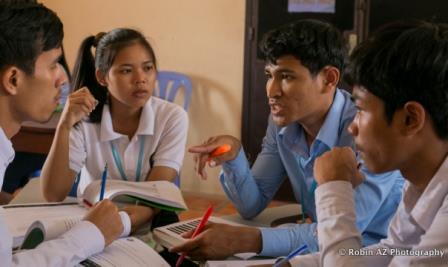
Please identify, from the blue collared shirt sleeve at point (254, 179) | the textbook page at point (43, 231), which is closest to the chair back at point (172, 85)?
the blue collared shirt sleeve at point (254, 179)

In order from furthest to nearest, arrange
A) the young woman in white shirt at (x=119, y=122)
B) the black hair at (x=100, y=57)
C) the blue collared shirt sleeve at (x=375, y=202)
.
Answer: the black hair at (x=100, y=57) → the young woman in white shirt at (x=119, y=122) → the blue collared shirt sleeve at (x=375, y=202)

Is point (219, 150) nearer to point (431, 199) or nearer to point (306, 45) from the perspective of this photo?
point (306, 45)

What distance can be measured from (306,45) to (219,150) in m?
0.38

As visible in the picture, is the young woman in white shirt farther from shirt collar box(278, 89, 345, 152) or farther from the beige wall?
the beige wall

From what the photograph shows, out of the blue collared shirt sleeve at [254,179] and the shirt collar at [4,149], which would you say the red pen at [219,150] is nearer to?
the blue collared shirt sleeve at [254,179]

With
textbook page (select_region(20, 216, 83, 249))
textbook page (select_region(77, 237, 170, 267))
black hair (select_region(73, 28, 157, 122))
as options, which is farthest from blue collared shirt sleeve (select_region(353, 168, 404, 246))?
black hair (select_region(73, 28, 157, 122))

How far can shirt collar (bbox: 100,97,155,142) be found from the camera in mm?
1821

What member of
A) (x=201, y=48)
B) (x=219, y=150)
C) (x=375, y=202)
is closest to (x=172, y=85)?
(x=201, y=48)

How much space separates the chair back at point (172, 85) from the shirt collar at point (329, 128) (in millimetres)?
2132

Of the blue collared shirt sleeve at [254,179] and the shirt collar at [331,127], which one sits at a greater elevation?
the shirt collar at [331,127]

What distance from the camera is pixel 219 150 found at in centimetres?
154

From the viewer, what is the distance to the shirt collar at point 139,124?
1821 mm

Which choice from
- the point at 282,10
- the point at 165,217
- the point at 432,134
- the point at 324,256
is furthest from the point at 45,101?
the point at 282,10

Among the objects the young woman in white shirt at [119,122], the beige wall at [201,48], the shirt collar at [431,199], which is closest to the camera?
the shirt collar at [431,199]
